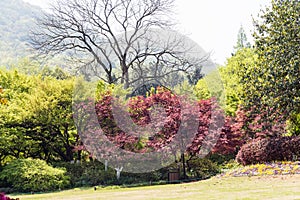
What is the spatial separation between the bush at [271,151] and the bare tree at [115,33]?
826 centimetres

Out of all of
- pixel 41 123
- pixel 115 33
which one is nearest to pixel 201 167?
pixel 41 123

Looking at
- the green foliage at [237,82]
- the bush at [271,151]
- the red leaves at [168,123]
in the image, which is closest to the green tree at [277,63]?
the green foliage at [237,82]

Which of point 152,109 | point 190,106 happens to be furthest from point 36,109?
point 190,106

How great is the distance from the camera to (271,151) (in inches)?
541

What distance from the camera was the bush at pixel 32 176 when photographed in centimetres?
1301

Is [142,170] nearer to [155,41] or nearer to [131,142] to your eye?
[131,142]

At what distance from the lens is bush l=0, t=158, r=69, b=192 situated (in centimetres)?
1301

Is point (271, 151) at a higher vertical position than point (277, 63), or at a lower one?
lower

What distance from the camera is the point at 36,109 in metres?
15.8

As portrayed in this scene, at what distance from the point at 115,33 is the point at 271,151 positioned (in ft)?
39.2

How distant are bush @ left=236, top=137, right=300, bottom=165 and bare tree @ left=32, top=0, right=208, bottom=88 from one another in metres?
8.26

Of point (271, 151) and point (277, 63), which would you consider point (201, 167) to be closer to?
point (271, 151)

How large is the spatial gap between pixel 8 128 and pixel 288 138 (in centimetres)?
997

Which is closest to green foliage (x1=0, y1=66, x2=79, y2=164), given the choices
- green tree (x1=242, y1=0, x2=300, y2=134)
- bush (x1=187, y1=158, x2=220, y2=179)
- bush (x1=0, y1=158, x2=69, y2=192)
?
bush (x1=0, y1=158, x2=69, y2=192)
